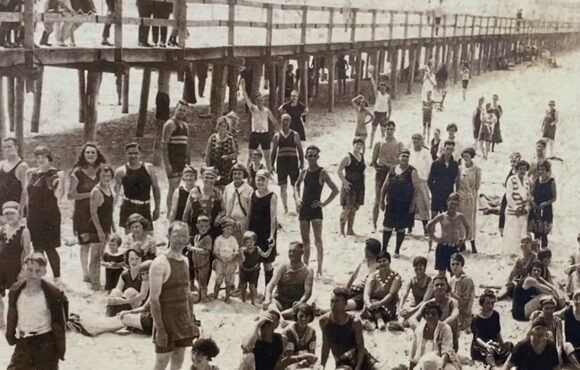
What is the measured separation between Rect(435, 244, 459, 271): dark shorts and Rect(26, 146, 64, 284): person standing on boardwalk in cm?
403

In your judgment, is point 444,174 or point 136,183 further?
point 444,174

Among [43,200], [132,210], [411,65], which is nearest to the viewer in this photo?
[43,200]

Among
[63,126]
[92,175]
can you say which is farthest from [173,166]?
[63,126]

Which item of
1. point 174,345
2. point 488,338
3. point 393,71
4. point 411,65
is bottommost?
point 488,338

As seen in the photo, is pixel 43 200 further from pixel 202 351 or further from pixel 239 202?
pixel 202 351

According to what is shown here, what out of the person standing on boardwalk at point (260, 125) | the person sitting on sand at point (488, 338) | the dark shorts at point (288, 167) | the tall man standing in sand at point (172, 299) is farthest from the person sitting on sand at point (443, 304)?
the person standing on boardwalk at point (260, 125)

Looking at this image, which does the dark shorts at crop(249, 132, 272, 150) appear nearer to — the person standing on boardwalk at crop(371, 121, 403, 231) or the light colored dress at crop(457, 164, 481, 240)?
the person standing on boardwalk at crop(371, 121, 403, 231)

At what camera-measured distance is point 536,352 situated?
6406mm

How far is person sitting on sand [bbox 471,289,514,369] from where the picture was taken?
7.14 meters

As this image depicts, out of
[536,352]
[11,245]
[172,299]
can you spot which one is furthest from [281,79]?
[172,299]

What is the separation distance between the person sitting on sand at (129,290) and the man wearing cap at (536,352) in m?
3.14

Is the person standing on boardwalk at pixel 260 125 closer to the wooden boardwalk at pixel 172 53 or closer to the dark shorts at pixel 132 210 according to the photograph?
the wooden boardwalk at pixel 172 53

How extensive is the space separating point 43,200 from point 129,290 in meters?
1.27

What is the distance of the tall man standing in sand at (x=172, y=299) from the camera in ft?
17.8
